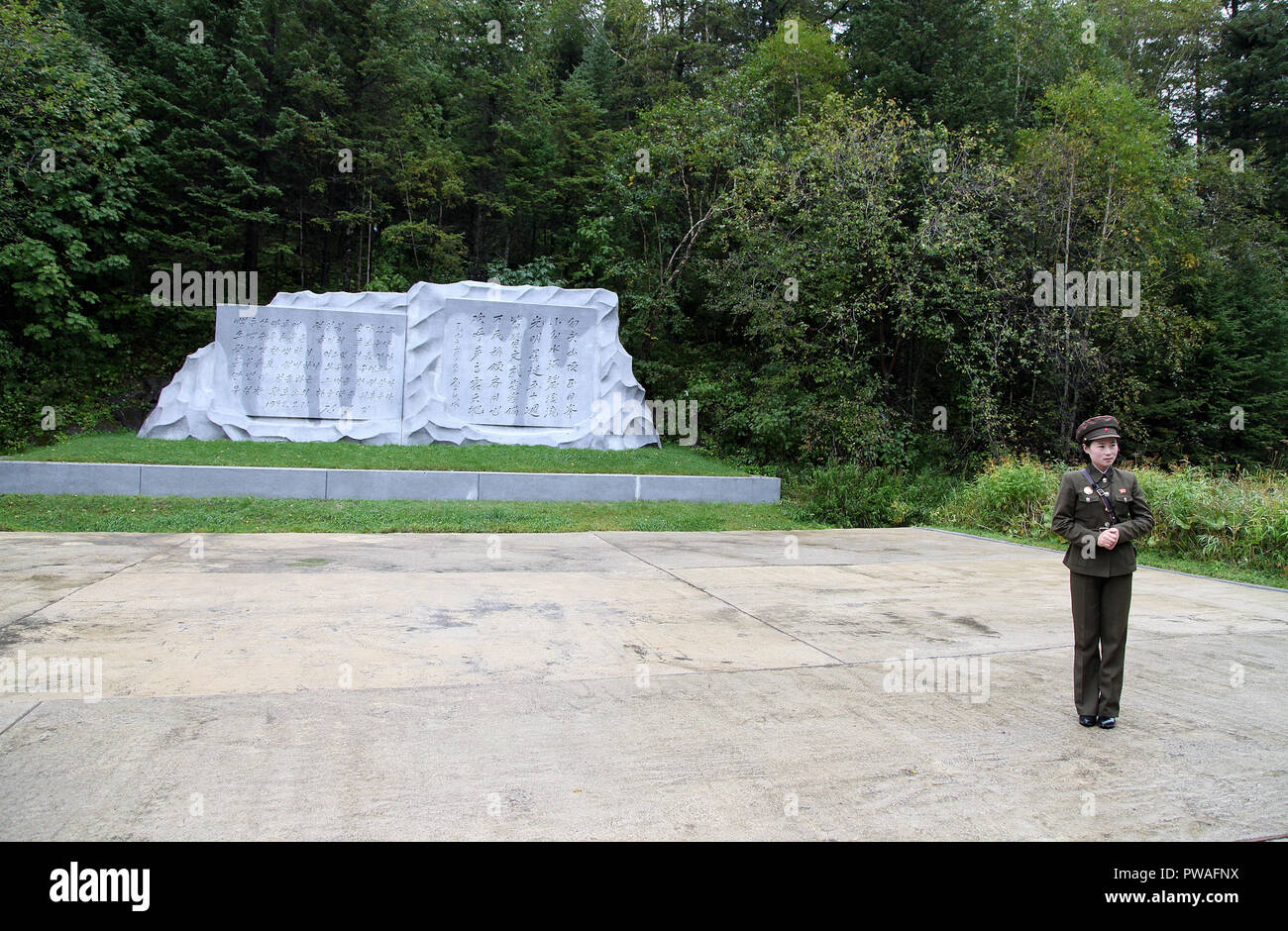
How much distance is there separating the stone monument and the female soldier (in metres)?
11.8

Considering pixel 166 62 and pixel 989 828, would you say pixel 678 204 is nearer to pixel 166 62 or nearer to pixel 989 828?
pixel 166 62

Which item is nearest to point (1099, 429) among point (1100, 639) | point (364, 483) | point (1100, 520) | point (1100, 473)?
point (1100, 473)

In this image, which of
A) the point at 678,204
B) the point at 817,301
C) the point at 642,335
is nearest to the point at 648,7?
the point at 678,204

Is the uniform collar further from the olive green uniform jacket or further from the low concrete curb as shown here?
the low concrete curb

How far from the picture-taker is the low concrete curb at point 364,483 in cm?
1087

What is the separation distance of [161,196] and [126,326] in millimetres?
3095

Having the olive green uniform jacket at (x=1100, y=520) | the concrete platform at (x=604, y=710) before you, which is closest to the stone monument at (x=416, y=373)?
the concrete platform at (x=604, y=710)

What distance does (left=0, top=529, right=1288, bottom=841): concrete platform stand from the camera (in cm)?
283

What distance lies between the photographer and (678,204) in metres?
19.7

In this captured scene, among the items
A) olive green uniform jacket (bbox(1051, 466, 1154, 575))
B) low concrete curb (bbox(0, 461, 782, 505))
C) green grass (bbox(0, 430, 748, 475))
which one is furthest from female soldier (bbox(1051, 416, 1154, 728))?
green grass (bbox(0, 430, 748, 475))

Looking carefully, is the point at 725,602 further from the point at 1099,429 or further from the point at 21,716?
the point at 21,716

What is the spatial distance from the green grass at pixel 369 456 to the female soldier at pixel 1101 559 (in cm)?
978

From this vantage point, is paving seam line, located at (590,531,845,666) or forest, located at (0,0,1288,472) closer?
paving seam line, located at (590,531,845,666)

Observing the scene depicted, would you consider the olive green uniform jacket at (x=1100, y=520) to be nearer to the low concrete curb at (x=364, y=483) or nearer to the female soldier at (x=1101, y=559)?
the female soldier at (x=1101, y=559)
